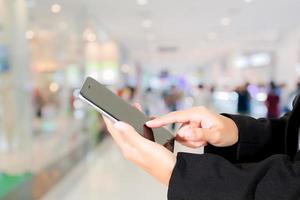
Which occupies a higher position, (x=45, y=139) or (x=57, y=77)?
(x=57, y=77)

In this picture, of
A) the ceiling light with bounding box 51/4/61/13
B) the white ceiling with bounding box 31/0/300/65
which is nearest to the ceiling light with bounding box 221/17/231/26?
the white ceiling with bounding box 31/0/300/65

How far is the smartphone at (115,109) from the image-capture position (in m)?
0.81

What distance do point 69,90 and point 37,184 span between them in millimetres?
4869

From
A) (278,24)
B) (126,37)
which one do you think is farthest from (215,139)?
(126,37)

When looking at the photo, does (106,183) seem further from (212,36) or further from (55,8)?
(212,36)

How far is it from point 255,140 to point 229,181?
1.26ft

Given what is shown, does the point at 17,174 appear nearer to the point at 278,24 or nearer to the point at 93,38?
the point at 93,38

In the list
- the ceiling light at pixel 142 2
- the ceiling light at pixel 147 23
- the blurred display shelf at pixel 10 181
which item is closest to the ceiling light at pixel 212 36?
the ceiling light at pixel 147 23

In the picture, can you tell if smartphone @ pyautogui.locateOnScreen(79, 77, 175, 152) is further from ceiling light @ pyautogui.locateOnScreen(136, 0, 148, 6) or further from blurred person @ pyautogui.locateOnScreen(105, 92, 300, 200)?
ceiling light @ pyautogui.locateOnScreen(136, 0, 148, 6)

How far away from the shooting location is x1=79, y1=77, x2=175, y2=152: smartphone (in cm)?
81

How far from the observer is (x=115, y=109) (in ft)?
2.74

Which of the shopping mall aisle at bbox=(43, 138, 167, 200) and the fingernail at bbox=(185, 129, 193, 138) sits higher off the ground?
the fingernail at bbox=(185, 129, 193, 138)

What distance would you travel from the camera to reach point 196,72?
3738 centimetres

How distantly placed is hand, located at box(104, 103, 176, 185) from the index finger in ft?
0.21
